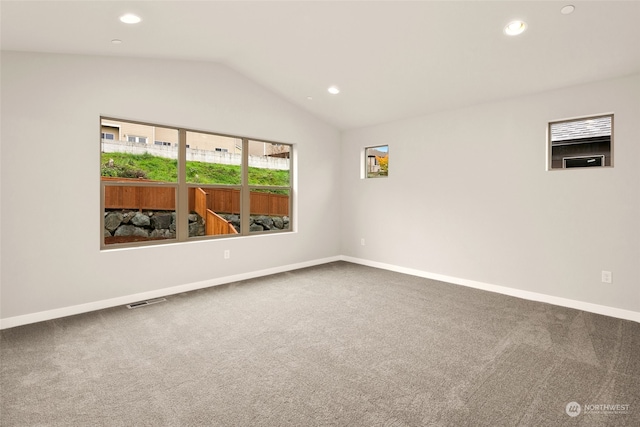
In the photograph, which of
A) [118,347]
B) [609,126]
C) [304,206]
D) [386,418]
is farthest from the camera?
[304,206]

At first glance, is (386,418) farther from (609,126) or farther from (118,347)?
(609,126)

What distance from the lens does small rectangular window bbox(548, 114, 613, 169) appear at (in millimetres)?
3611

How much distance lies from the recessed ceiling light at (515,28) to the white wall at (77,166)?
331cm

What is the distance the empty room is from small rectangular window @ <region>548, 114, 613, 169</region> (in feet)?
A: 0.07

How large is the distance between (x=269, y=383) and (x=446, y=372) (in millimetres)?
1228

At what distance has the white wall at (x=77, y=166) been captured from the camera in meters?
3.12

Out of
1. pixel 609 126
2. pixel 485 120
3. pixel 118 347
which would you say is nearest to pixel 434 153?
pixel 485 120

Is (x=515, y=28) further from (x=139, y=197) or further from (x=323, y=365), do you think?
(x=139, y=197)

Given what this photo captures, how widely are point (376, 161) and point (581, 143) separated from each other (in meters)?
2.87

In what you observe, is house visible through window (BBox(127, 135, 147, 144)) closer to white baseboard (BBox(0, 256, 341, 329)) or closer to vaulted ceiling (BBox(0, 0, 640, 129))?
vaulted ceiling (BBox(0, 0, 640, 129))

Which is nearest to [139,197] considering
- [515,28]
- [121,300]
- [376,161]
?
[121,300]

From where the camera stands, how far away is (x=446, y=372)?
234 cm

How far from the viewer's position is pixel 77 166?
345 centimetres

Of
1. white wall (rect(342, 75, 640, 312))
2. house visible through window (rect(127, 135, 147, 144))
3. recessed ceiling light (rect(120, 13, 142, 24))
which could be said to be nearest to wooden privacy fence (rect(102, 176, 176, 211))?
house visible through window (rect(127, 135, 147, 144))
